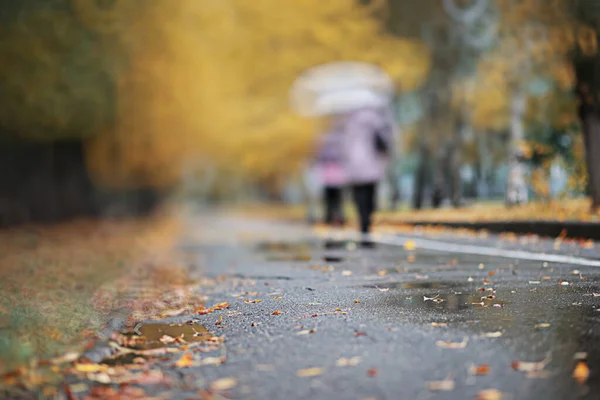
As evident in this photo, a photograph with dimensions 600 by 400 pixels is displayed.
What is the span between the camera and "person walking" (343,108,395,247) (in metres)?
18.8

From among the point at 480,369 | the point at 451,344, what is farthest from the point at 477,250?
the point at 480,369

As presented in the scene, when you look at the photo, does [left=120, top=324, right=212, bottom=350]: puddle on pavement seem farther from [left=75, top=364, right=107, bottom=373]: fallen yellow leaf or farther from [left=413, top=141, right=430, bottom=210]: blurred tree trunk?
[left=413, top=141, right=430, bottom=210]: blurred tree trunk

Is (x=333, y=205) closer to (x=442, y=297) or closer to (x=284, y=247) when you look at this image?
(x=284, y=247)

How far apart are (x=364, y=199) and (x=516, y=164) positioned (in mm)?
9904

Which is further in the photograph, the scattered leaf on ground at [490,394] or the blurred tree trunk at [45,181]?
the blurred tree trunk at [45,181]

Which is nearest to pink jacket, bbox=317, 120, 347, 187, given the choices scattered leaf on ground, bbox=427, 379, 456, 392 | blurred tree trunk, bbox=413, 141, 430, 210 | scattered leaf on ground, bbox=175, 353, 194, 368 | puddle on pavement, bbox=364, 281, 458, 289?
blurred tree trunk, bbox=413, 141, 430, 210

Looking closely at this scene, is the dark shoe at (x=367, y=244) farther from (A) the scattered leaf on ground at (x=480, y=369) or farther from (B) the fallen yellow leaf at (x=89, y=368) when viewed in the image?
(A) the scattered leaf on ground at (x=480, y=369)

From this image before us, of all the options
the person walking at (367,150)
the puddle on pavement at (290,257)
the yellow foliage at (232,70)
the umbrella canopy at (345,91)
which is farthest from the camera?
the yellow foliage at (232,70)

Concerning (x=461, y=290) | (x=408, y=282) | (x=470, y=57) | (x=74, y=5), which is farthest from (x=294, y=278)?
(x=470, y=57)

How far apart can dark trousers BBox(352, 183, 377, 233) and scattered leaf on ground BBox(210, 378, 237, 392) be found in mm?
13918

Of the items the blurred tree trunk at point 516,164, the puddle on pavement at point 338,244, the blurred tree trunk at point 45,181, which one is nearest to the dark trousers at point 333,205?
the blurred tree trunk at point 516,164

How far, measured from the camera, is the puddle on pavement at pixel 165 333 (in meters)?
6.77

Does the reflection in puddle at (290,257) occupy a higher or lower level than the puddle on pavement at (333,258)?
lower

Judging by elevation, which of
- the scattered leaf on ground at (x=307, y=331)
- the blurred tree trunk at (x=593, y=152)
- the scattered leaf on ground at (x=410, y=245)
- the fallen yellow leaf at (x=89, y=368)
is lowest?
the scattered leaf on ground at (x=410, y=245)
